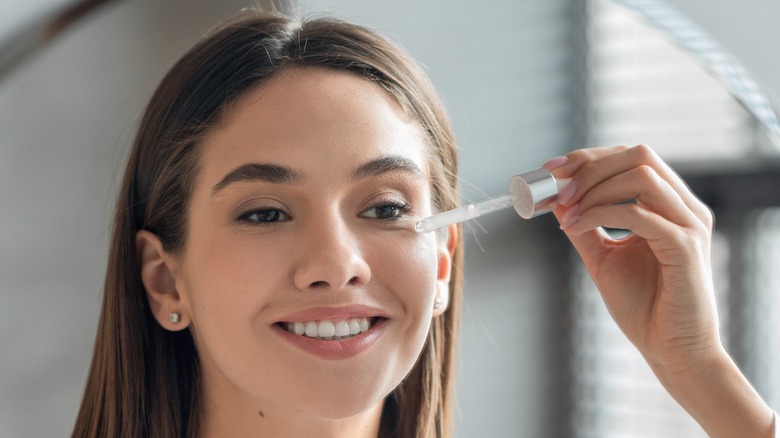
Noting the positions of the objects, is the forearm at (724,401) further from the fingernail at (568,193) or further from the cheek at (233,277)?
the cheek at (233,277)

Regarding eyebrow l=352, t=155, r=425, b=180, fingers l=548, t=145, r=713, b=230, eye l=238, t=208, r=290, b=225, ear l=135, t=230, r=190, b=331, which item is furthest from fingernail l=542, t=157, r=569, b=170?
ear l=135, t=230, r=190, b=331

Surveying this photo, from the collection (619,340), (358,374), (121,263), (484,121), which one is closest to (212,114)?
(121,263)

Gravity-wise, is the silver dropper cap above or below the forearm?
above

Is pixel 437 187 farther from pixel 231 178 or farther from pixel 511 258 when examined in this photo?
pixel 511 258

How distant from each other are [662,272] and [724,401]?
0.45 ft

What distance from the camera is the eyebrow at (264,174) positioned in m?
0.79

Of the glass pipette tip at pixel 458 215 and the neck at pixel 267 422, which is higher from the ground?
the glass pipette tip at pixel 458 215

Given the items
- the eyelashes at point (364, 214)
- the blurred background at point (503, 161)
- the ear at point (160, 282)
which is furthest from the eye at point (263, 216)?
the blurred background at point (503, 161)

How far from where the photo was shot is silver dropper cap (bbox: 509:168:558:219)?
0.77m

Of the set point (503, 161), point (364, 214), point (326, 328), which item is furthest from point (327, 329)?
point (503, 161)

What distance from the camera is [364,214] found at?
0.82 meters

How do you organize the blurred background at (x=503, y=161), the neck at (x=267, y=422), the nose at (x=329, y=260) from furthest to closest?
the blurred background at (x=503, y=161) → the neck at (x=267, y=422) → the nose at (x=329, y=260)

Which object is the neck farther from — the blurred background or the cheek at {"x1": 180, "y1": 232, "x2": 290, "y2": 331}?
the blurred background

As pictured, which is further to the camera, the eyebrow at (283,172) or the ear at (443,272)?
the ear at (443,272)
